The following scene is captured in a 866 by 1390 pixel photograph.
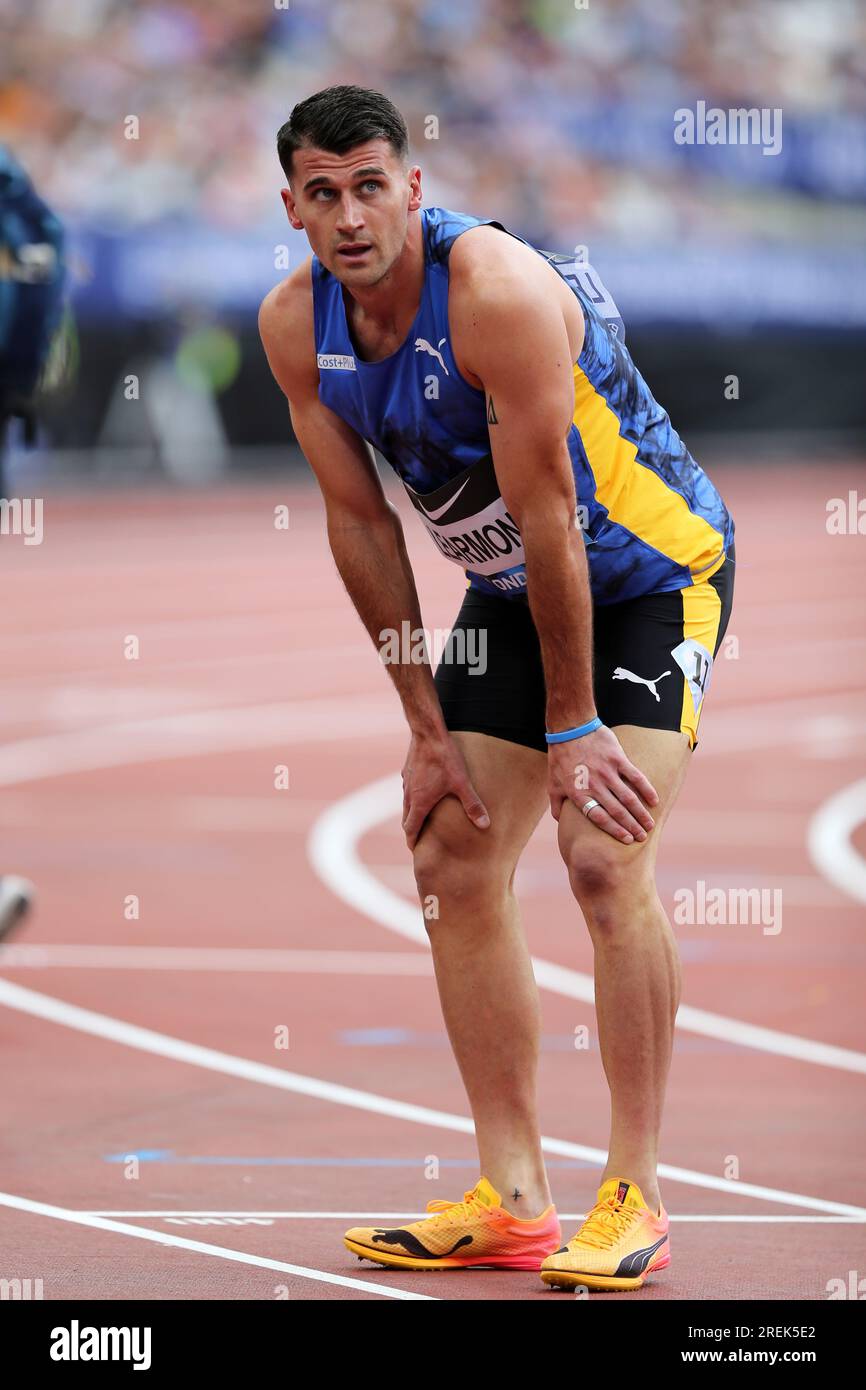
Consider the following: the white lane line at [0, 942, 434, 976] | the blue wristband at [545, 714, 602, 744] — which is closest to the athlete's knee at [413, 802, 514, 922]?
the blue wristband at [545, 714, 602, 744]

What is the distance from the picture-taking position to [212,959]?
7102mm

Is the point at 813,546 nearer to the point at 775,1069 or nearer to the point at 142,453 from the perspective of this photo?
the point at 142,453

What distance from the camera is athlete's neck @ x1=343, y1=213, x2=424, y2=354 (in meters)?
3.92

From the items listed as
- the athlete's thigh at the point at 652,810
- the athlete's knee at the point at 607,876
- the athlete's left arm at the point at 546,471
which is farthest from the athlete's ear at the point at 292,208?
the athlete's knee at the point at 607,876

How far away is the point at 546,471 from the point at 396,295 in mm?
439

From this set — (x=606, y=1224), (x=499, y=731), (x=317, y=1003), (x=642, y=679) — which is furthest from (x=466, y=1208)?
(x=317, y=1003)

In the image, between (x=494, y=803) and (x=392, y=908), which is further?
(x=392, y=908)

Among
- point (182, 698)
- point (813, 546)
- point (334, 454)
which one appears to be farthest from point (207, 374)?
point (334, 454)

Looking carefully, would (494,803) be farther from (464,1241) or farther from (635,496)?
(464,1241)

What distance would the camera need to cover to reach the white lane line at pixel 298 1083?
482 cm

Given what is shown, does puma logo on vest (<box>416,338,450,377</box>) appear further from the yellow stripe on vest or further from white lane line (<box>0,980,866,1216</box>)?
white lane line (<box>0,980,866,1216</box>)

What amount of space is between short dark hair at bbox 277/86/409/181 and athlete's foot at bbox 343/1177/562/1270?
2.01m

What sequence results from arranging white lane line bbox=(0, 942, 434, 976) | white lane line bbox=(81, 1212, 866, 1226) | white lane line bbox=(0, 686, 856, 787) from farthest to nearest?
white lane line bbox=(0, 686, 856, 787) < white lane line bbox=(0, 942, 434, 976) < white lane line bbox=(81, 1212, 866, 1226)

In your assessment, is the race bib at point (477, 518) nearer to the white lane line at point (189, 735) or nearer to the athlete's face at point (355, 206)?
the athlete's face at point (355, 206)
